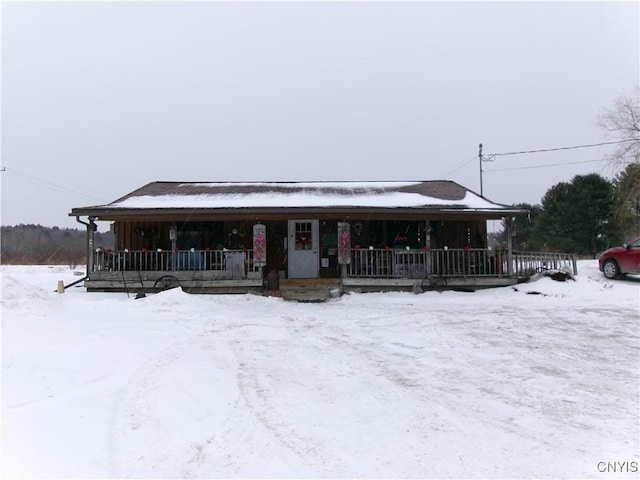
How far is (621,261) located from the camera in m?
14.1

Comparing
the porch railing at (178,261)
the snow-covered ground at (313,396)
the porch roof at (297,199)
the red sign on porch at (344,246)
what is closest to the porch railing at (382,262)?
the porch railing at (178,261)

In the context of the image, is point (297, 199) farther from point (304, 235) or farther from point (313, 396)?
point (313, 396)

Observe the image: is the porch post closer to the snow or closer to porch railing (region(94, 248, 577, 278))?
porch railing (region(94, 248, 577, 278))

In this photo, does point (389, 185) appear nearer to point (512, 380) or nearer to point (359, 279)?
point (359, 279)

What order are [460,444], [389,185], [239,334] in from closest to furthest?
[460,444] → [239,334] → [389,185]

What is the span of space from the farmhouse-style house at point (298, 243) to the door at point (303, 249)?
0.03m

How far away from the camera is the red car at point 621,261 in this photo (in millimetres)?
13784

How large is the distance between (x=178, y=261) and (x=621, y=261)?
1448 centimetres

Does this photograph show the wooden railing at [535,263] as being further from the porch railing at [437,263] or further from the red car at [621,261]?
the red car at [621,261]

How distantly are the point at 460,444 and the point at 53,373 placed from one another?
4423 millimetres

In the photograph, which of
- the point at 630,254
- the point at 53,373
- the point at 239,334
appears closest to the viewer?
the point at 53,373

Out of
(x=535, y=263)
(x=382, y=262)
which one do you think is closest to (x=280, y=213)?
(x=382, y=262)

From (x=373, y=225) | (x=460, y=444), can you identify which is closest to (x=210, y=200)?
(x=373, y=225)

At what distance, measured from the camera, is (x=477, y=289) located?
13.1 m
